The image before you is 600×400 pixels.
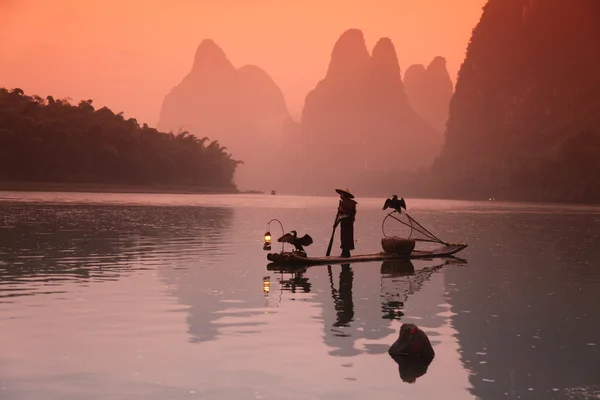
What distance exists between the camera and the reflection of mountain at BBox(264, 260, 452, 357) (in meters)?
12.8

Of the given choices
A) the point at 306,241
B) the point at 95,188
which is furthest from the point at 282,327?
the point at 95,188

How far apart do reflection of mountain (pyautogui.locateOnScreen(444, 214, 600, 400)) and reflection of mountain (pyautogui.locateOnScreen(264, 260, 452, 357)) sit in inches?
48.7

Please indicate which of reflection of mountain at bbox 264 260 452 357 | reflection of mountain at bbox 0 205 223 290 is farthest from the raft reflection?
reflection of mountain at bbox 0 205 223 290

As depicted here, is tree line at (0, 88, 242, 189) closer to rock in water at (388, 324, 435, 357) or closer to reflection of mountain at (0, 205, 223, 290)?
reflection of mountain at (0, 205, 223, 290)

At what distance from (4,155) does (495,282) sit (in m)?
91.9

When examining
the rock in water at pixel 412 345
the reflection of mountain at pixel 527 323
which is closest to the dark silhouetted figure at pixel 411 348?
the rock in water at pixel 412 345

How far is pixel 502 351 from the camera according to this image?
11898 millimetres

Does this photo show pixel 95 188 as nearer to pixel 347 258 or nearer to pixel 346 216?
pixel 347 258

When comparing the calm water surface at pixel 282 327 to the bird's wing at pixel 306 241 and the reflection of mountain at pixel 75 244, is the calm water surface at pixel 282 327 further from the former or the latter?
the bird's wing at pixel 306 241

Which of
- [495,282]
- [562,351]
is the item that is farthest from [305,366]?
[495,282]

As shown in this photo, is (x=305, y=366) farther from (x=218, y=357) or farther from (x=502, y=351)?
(x=502, y=351)

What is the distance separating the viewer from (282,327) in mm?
13547

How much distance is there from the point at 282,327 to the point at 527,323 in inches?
193

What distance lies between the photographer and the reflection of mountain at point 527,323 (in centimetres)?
1023
